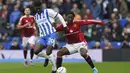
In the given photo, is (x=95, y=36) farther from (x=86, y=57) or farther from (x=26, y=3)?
(x=86, y=57)

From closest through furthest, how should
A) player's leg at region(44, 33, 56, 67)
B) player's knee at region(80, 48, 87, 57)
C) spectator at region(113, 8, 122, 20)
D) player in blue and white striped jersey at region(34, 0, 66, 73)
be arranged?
player's knee at region(80, 48, 87, 57) → player's leg at region(44, 33, 56, 67) → player in blue and white striped jersey at region(34, 0, 66, 73) → spectator at region(113, 8, 122, 20)

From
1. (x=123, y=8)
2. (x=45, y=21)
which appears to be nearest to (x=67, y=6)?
(x=123, y=8)

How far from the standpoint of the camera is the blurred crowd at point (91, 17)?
23.4 metres

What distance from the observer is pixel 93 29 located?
24016 mm

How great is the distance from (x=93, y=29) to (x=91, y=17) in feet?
4.03

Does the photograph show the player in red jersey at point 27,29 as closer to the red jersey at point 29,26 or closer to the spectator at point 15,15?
the red jersey at point 29,26

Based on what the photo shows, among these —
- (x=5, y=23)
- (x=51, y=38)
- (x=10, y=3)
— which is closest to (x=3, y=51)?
(x=5, y=23)

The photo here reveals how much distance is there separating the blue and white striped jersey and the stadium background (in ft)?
21.0

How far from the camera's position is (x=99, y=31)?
78.6ft

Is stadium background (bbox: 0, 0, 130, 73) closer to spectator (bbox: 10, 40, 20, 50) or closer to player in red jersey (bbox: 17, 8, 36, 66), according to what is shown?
spectator (bbox: 10, 40, 20, 50)

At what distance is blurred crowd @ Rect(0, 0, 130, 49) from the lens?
23.4m

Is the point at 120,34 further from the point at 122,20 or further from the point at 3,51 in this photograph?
the point at 3,51

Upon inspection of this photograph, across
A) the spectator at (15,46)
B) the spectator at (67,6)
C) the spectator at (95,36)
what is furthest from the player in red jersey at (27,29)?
the spectator at (67,6)

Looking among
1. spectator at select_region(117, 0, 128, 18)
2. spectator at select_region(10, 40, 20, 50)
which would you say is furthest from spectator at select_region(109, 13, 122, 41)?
spectator at select_region(10, 40, 20, 50)
